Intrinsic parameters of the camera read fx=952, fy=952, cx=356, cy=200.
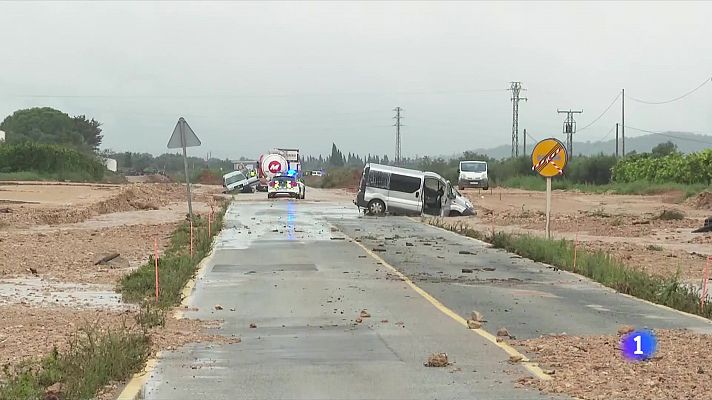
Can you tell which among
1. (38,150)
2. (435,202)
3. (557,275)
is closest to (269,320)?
(557,275)

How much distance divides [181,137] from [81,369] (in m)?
17.2

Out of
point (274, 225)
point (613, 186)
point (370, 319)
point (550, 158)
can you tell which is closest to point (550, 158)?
point (550, 158)

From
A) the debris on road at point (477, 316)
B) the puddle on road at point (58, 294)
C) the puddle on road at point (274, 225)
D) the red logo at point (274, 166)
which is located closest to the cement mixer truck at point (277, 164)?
the red logo at point (274, 166)

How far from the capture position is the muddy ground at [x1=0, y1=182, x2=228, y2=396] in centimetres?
1043

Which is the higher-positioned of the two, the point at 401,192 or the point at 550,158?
the point at 550,158

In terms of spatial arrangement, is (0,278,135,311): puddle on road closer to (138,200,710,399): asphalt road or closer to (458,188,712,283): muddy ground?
(138,200,710,399): asphalt road

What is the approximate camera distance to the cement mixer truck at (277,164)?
6906 cm

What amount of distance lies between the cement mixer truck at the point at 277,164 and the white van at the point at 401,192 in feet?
97.1

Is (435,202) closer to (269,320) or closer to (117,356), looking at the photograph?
(269,320)

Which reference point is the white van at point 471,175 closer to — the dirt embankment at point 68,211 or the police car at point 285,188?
the police car at point 285,188

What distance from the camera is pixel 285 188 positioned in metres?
59.7

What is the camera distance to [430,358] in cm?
898

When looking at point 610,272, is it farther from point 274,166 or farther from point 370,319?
point 274,166

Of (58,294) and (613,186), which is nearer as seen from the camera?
(58,294)
